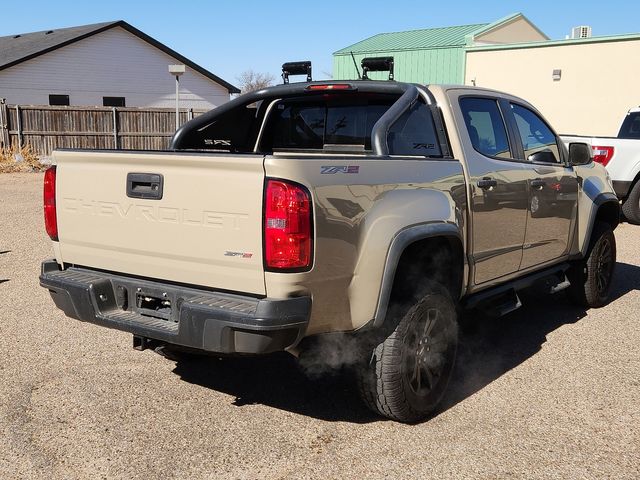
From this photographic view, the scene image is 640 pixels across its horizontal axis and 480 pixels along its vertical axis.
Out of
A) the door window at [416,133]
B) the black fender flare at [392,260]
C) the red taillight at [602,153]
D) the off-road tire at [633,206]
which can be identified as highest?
the door window at [416,133]

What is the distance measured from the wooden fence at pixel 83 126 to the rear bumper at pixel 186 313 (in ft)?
63.8

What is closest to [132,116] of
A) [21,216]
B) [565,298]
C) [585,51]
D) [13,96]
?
[13,96]

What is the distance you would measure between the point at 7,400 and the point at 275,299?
204 centimetres

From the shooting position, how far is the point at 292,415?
409 centimetres

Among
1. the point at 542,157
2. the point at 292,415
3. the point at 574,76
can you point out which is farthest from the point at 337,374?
the point at 574,76

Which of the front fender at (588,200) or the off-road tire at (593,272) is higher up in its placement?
the front fender at (588,200)

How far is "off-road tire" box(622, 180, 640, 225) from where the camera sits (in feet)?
39.2

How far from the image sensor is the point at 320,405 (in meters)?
4.25

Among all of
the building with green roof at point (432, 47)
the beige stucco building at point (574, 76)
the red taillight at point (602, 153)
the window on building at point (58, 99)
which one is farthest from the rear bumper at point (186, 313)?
the window on building at point (58, 99)

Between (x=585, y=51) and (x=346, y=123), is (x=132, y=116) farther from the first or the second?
(x=346, y=123)

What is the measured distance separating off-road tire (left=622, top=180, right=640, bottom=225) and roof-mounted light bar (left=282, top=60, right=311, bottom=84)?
333 inches

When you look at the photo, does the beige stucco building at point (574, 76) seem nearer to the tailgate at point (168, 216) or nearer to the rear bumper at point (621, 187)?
the rear bumper at point (621, 187)

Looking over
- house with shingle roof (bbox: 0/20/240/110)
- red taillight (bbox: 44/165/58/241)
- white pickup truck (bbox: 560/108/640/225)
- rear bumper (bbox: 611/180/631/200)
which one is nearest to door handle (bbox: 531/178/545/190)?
red taillight (bbox: 44/165/58/241)

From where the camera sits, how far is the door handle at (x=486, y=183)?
4445 millimetres
